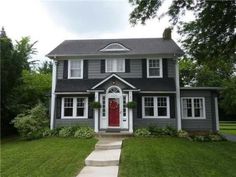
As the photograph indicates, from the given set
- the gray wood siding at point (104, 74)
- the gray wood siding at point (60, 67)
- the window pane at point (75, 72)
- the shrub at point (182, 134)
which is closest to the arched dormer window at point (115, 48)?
the gray wood siding at point (104, 74)

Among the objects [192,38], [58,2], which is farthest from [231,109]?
[58,2]

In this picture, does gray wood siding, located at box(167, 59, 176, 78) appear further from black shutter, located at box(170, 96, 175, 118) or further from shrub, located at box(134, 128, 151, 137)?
shrub, located at box(134, 128, 151, 137)

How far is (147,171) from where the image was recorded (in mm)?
8359

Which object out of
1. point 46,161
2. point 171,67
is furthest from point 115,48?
point 46,161

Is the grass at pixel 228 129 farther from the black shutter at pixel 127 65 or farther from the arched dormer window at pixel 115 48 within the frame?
the arched dormer window at pixel 115 48

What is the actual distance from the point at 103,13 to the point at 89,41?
865 cm

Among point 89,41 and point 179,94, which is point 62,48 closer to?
point 89,41

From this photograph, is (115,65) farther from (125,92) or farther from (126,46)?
(125,92)

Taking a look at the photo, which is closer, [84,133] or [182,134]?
[84,133]

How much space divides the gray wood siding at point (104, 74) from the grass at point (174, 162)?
7073 millimetres

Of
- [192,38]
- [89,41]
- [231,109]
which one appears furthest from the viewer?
[231,109]

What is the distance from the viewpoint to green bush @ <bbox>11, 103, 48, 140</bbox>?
16562 mm

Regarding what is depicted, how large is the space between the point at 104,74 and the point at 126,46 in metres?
2.78

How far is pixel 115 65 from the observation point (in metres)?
18.9
